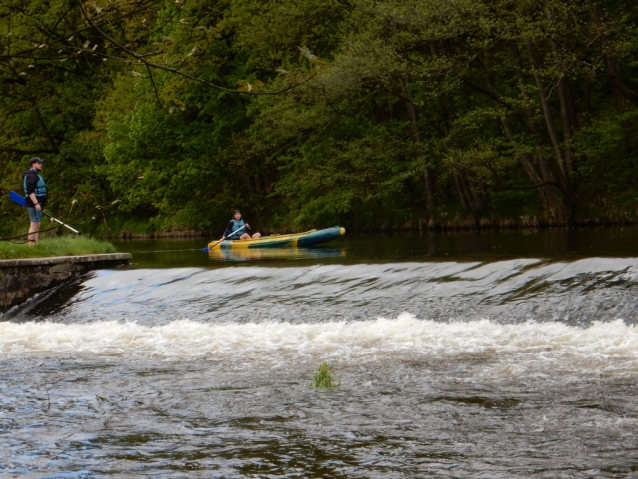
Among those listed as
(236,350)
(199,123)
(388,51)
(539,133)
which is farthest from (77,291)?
(199,123)

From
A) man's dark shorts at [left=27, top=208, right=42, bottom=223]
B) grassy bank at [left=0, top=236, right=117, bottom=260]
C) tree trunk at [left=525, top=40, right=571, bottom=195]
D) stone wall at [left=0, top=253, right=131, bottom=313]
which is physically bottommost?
stone wall at [left=0, top=253, right=131, bottom=313]

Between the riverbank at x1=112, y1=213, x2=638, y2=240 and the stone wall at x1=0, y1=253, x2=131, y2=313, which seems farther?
the riverbank at x1=112, y1=213, x2=638, y2=240

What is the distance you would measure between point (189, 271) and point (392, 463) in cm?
1003

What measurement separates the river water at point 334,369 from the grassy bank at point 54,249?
3.59 feet

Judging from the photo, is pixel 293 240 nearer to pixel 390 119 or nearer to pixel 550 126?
pixel 550 126

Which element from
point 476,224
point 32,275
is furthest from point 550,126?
point 32,275

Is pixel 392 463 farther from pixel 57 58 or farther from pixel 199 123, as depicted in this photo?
pixel 199 123

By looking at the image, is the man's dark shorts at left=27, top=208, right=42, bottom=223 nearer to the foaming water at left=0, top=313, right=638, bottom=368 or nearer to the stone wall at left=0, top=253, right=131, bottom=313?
the stone wall at left=0, top=253, right=131, bottom=313

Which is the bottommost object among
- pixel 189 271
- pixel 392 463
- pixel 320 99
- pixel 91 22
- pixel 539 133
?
pixel 392 463

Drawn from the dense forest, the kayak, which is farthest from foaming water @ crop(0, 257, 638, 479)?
the dense forest

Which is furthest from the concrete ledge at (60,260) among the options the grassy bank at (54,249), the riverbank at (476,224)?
the riverbank at (476,224)

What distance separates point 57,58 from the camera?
12.5ft

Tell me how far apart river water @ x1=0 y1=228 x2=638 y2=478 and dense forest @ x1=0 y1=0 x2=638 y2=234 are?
8678 millimetres

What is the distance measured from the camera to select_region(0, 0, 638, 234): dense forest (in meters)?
23.9
